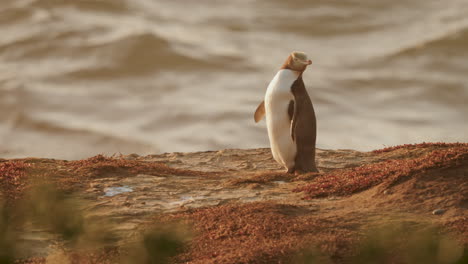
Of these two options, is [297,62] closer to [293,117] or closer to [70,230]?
[293,117]

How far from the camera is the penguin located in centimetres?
793

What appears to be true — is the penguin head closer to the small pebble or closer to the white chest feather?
the white chest feather

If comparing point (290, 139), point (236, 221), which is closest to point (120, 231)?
point (236, 221)

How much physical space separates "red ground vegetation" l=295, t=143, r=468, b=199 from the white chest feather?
3.97ft

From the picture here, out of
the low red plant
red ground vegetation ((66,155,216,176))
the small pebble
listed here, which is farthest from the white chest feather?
the small pebble

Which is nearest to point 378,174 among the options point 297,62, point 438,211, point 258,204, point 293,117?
point 438,211

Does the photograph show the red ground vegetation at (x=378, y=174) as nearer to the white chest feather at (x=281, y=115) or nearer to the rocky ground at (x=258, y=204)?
the rocky ground at (x=258, y=204)

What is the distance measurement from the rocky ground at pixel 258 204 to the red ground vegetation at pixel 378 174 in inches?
0.4

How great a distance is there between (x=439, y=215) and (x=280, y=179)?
2462mm

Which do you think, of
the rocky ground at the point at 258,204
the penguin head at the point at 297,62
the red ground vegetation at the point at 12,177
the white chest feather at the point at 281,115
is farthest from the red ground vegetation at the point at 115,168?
the penguin head at the point at 297,62

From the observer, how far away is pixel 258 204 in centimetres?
585

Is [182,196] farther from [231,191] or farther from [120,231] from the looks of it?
[120,231]

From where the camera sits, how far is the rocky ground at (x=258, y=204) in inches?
189

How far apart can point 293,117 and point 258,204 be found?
229 cm
